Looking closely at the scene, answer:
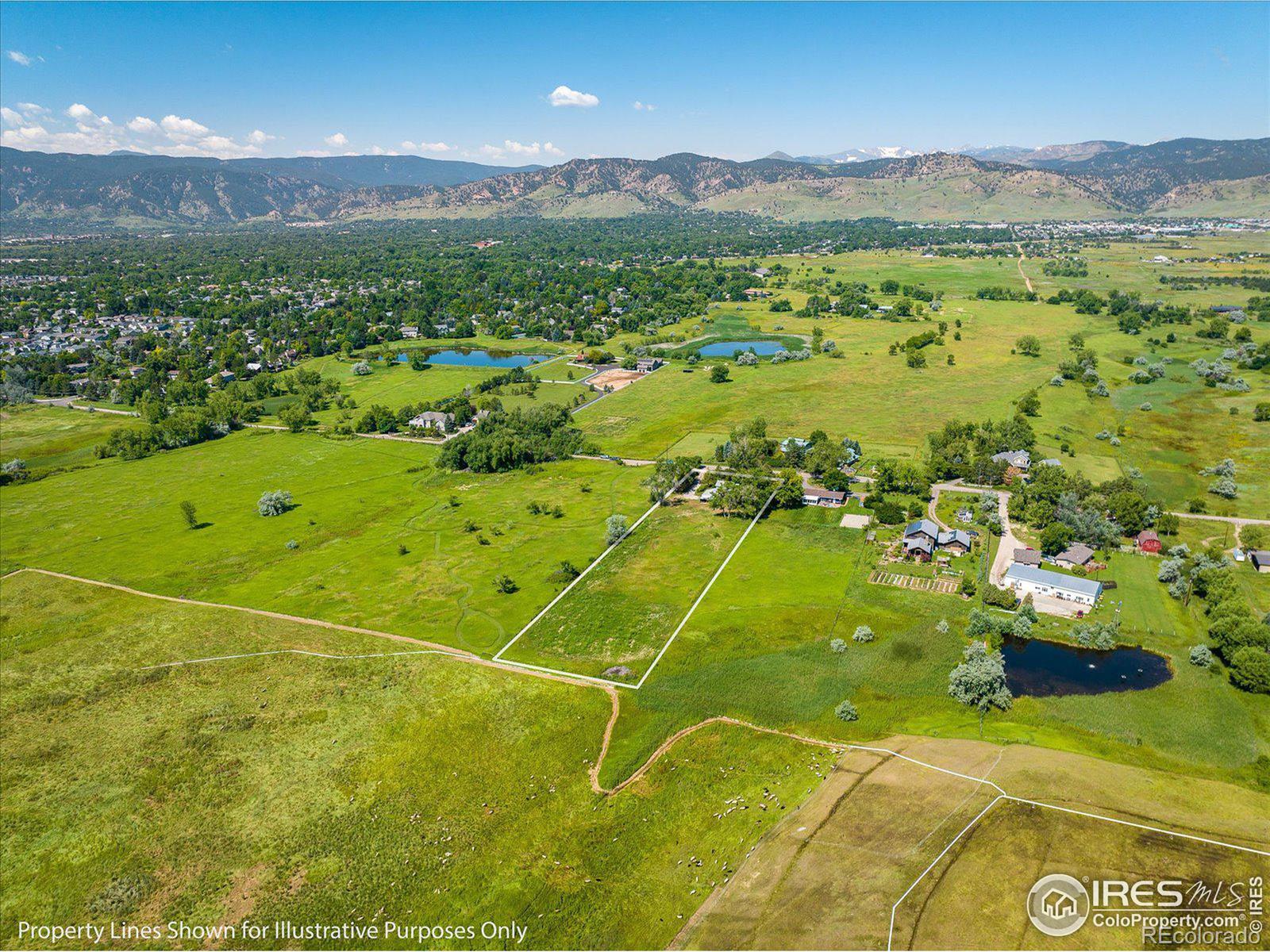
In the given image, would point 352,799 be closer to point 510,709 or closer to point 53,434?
point 510,709

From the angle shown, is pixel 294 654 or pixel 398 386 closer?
pixel 294 654

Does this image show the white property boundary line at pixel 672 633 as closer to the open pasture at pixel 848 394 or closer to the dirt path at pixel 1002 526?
the dirt path at pixel 1002 526

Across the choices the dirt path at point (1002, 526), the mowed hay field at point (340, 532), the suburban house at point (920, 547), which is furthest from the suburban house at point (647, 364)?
the suburban house at point (920, 547)

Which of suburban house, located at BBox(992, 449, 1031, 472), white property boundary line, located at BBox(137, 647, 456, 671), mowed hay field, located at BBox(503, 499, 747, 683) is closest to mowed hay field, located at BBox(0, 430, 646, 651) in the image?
white property boundary line, located at BBox(137, 647, 456, 671)

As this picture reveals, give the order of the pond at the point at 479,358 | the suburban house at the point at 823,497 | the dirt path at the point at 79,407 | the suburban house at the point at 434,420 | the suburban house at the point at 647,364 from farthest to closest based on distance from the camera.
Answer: the pond at the point at 479,358
the suburban house at the point at 647,364
the dirt path at the point at 79,407
the suburban house at the point at 434,420
the suburban house at the point at 823,497

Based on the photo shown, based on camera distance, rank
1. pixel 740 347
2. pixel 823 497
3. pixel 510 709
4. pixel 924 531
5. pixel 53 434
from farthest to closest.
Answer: pixel 740 347 → pixel 53 434 → pixel 823 497 → pixel 924 531 → pixel 510 709

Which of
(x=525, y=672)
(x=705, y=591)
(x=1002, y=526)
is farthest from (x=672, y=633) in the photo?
(x=1002, y=526)
